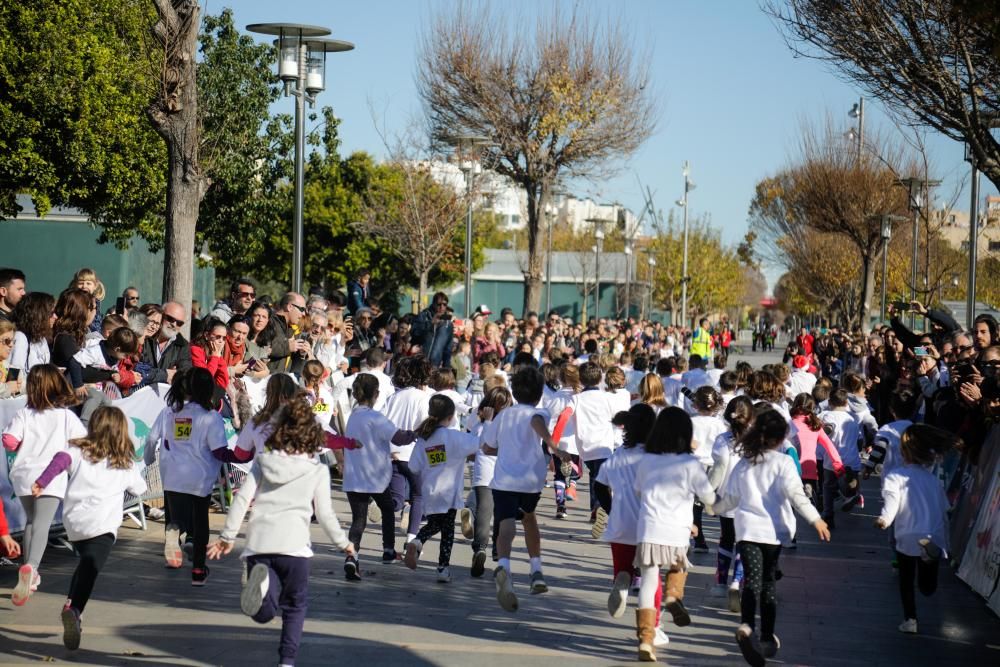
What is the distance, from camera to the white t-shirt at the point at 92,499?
7.25m

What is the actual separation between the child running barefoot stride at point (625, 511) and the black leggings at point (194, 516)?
296 cm

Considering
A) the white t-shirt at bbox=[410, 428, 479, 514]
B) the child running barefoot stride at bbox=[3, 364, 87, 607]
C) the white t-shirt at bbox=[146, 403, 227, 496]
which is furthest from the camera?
the white t-shirt at bbox=[410, 428, 479, 514]

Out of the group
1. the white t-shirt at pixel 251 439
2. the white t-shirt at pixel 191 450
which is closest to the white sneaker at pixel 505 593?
the white t-shirt at pixel 251 439

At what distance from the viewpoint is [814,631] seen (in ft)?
26.4

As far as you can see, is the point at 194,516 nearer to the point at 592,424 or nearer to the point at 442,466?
the point at 442,466

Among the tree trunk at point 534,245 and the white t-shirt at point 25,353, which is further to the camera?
the tree trunk at point 534,245

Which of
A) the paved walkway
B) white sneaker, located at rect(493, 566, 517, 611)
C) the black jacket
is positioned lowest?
the paved walkway

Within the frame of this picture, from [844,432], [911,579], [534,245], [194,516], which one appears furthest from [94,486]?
[534,245]

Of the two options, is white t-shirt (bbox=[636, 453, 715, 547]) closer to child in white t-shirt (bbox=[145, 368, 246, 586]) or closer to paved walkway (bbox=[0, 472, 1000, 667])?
paved walkway (bbox=[0, 472, 1000, 667])

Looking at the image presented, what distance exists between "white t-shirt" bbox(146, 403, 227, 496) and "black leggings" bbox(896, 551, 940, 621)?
4674mm

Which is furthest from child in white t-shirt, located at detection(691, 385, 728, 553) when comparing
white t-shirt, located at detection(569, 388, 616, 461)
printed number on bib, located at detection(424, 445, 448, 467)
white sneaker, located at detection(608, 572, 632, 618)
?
white sneaker, located at detection(608, 572, 632, 618)

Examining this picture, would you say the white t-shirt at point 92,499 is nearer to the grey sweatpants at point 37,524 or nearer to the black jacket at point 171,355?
the grey sweatpants at point 37,524

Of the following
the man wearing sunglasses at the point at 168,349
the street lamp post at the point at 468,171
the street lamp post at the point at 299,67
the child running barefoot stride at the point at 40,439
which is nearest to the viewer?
the child running barefoot stride at the point at 40,439

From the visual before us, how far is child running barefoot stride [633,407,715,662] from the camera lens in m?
7.19
